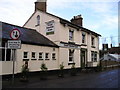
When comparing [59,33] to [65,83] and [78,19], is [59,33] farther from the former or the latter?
[65,83]

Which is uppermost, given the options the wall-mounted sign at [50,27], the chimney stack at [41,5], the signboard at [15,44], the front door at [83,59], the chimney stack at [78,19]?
the chimney stack at [41,5]

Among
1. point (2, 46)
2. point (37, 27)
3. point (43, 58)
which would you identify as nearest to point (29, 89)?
point (2, 46)

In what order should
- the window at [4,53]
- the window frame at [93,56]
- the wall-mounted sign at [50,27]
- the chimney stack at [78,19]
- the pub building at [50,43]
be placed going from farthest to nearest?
1. the window frame at [93,56]
2. the chimney stack at [78,19]
3. the wall-mounted sign at [50,27]
4. the pub building at [50,43]
5. the window at [4,53]

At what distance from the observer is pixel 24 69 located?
12.5m

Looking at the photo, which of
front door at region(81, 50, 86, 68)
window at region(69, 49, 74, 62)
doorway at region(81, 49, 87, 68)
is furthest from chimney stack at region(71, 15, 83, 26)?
window at region(69, 49, 74, 62)

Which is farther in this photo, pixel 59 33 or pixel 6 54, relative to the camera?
pixel 59 33

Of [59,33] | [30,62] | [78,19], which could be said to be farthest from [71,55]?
[30,62]

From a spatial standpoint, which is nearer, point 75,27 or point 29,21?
point 75,27

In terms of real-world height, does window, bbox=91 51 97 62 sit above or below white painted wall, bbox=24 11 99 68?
below

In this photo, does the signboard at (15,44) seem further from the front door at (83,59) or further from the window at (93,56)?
the window at (93,56)

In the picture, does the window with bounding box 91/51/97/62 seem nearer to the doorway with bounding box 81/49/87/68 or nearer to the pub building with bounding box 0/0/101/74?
the pub building with bounding box 0/0/101/74

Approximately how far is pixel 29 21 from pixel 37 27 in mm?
1977

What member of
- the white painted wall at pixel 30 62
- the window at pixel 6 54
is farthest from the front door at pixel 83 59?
the window at pixel 6 54

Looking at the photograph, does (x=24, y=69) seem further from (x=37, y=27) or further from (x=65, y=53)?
(x=37, y=27)
